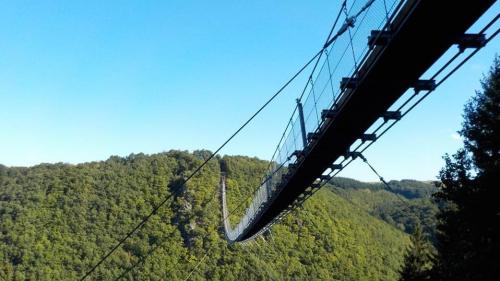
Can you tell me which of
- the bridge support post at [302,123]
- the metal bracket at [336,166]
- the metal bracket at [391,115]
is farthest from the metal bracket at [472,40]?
the metal bracket at [336,166]

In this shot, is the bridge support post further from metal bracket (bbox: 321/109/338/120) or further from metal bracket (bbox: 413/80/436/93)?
metal bracket (bbox: 413/80/436/93)

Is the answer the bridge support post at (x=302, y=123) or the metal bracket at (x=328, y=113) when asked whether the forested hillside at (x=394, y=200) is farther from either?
the metal bracket at (x=328, y=113)

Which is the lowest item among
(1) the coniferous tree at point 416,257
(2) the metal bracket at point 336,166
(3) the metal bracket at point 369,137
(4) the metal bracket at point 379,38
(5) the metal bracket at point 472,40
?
(1) the coniferous tree at point 416,257

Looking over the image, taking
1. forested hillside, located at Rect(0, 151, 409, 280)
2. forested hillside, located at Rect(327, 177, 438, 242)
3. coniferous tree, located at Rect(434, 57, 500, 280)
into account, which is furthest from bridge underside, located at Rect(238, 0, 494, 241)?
forested hillside, located at Rect(327, 177, 438, 242)

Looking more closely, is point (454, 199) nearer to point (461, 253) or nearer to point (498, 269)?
point (461, 253)

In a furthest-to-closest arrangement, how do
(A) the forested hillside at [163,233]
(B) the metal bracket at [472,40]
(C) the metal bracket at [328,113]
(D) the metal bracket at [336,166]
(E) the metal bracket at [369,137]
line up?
(A) the forested hillside at [163,233], (D) the metal bracket at [336,166], (E) the metal bracket at [369,137], (C) the metal bracket at [328,113], (B) the metal bracket at [472,40]

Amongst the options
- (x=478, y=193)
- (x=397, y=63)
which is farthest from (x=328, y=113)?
(x=478, y=193)

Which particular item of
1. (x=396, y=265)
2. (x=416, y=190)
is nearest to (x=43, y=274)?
(x=396, y=265)
